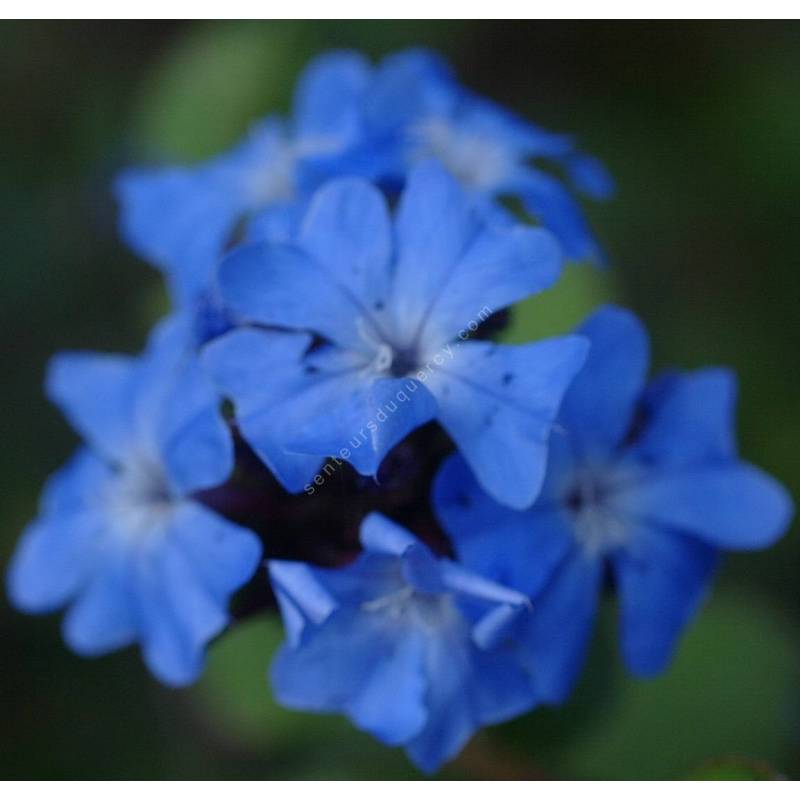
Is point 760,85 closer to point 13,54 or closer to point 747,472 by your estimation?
point 747,472

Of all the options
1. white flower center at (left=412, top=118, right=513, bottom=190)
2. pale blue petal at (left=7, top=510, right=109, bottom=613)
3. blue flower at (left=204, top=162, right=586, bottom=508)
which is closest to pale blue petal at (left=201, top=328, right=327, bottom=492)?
blue flower at (left=204, top=162, right=586, bottom=508)

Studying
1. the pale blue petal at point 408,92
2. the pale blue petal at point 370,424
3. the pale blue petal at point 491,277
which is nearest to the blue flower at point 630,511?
the pale blue petal at point 491,277

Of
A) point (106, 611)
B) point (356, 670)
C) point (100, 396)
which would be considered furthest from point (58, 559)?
point (356, 670)

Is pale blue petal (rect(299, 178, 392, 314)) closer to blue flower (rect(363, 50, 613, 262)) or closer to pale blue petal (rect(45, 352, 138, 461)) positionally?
blue flower (rect(363, 50, 613, 262))

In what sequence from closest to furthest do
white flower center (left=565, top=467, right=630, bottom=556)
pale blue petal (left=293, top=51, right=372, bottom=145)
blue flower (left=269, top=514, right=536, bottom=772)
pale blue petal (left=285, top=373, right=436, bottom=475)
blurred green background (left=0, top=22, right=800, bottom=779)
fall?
pale blue petal (left=285, top=373, right=436, bottom=475), blue flower (left=269, top=514, right=536, bottom=772), white flower center (left=565, top=467, right=630, bottom=556), pale blue petal (left=293, top=51, right=372, bottom=145), blurred green background (left=0, top=22, right=800, bottom=779)

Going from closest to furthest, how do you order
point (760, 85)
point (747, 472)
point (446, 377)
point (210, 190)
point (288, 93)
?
point (446, 377), point (747, 472), point (210, 190), point (288, 93), point (760, 85)

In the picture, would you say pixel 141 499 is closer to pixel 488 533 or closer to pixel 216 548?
pixel 216 548

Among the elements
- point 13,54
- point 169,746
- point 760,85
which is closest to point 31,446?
point 169,746
